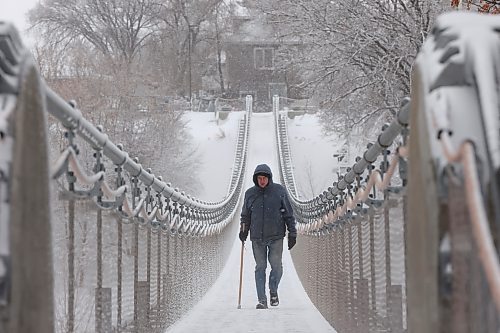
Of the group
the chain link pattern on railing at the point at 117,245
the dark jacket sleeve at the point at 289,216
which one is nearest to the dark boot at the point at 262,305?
the dark jacket sleeve at the point at 289,216

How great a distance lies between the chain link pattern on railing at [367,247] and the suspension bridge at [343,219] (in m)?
0.02

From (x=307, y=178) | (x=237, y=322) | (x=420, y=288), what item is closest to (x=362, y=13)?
(x=237, y=322)

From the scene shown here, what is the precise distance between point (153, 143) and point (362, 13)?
843 inches

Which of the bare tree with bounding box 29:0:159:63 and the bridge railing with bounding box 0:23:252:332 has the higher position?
the bare tree with bounding box 29:0:159:63

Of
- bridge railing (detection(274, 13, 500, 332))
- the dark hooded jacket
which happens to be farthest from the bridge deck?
bridge railing (detection(274, 13, 500, 332))

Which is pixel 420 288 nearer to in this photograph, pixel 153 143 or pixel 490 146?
pixel 490 146

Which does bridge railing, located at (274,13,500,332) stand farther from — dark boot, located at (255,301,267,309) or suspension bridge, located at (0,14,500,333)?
dark boot, located at (255,301,267,309)

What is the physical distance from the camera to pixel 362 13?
24219mm

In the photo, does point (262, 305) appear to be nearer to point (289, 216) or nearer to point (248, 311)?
point (248, 311)

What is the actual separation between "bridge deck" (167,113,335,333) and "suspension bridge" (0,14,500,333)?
0.09 m

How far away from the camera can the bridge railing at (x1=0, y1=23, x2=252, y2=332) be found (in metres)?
3.24

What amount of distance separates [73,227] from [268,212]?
782 centimetres

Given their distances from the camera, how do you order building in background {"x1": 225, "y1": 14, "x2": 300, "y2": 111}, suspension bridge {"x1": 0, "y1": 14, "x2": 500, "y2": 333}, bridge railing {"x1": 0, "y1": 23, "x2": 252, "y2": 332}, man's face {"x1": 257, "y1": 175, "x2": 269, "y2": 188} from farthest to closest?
1. building in background {"x1": 225, "y1": 14, "x2": 300, "y2": 111}
2. man's face {"x1": 257, "y1": 175, "x2": 269, "y2": 188}
3. bridge railing {"x1": 0, "y1": 23, "x2": 252, "y2": 332}
4. suspension bridge {"x1": 0, "y1": 14, "x2": 500, "y2": 333}

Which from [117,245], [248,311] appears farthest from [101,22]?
[117,245]
